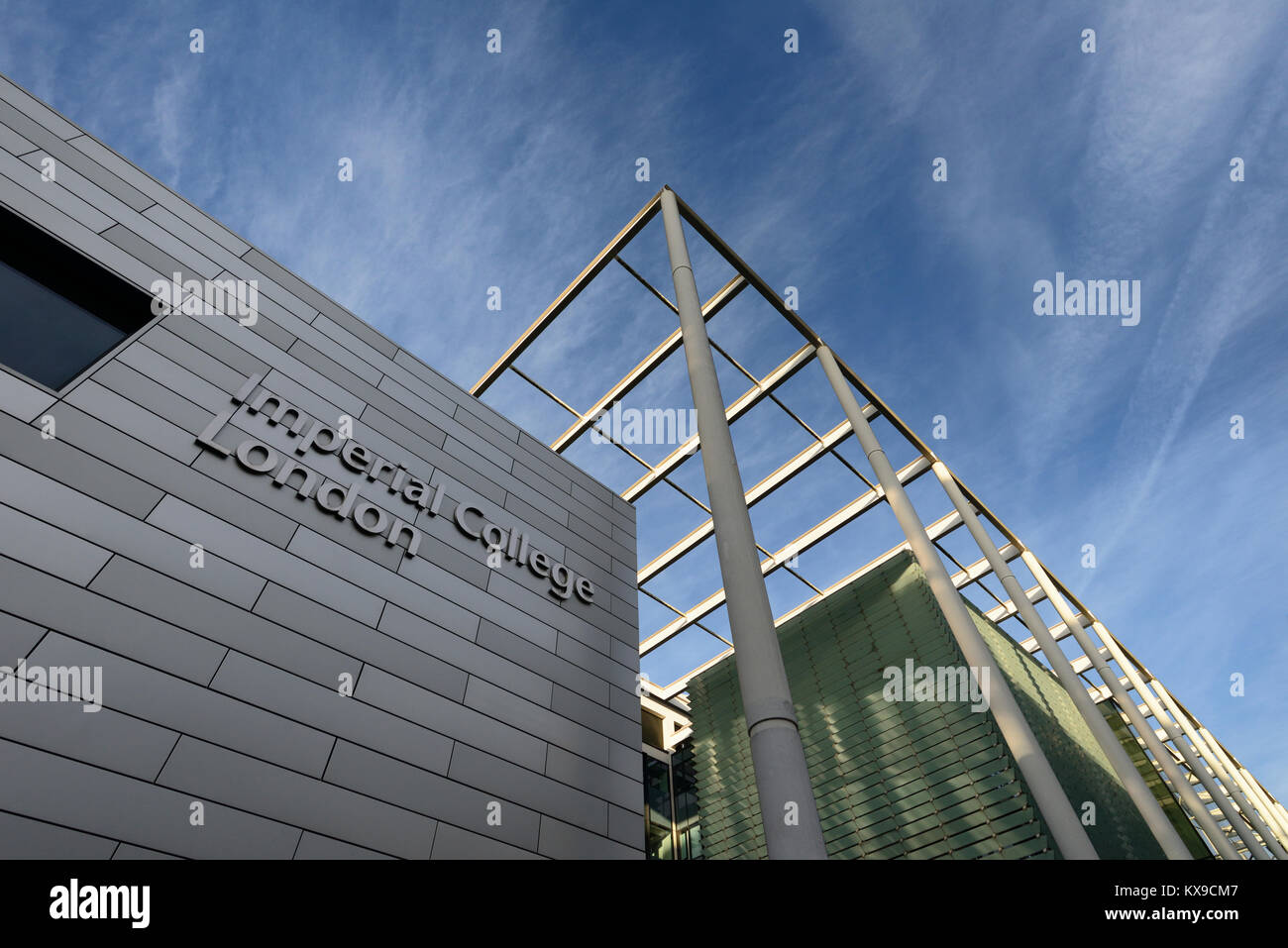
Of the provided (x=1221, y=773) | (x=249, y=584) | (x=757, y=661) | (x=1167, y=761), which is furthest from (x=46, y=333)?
(x=1221, y=773)

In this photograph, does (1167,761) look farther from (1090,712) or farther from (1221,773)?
(1221,773)

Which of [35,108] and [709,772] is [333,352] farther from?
[709,772]

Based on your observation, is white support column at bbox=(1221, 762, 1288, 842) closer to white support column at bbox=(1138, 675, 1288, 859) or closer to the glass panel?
white support column at bbox=(1138, 675, 1288, 859)

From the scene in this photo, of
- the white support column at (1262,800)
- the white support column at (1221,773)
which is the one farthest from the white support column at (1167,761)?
the white support column at (1262,800)

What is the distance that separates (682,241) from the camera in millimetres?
8859

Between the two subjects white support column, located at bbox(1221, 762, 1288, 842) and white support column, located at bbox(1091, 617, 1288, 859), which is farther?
white support column, located at bbox(1221, 762, 1288, 842)

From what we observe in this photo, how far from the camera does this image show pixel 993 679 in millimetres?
8109

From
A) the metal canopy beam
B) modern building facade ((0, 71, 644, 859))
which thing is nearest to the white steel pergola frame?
the metal canopy beam

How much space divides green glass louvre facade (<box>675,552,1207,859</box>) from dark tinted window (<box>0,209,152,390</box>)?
9.77 m

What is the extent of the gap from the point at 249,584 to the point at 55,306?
9.87 ft

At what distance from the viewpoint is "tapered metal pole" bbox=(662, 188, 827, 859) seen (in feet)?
12.5
